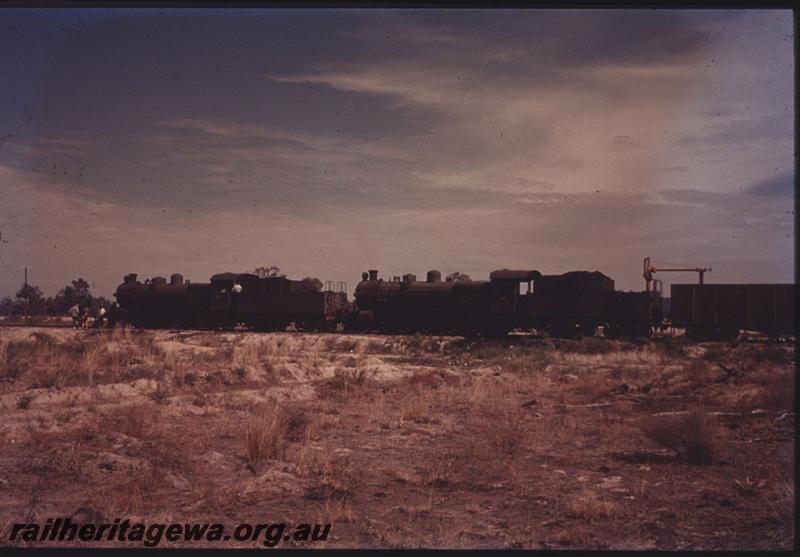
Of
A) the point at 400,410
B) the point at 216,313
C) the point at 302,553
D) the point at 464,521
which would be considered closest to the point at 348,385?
the point at 400,410

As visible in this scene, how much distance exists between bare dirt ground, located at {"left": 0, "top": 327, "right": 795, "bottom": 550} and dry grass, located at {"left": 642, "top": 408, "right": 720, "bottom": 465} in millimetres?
32

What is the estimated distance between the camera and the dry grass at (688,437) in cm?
841

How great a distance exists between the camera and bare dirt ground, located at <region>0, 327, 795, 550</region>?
6098 millimetres

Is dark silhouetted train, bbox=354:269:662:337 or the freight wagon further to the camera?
the freight wagon

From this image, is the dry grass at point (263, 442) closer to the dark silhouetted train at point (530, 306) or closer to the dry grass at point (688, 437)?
the dry grass at point (688, 437)

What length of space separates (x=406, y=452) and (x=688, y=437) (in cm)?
418

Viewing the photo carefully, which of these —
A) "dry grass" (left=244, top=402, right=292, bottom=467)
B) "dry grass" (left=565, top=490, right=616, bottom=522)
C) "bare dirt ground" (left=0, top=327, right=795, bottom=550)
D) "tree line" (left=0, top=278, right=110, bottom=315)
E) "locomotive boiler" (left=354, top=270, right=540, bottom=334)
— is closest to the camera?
"bare dirt ground" (left=0, top=327, right=795, bottom=550)

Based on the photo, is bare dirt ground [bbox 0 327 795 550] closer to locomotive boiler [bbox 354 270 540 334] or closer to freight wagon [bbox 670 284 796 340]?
locomotive boiler [bbox 354 270 540 334]

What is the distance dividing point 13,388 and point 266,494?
9.39m

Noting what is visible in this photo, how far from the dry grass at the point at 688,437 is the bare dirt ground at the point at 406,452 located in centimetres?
3

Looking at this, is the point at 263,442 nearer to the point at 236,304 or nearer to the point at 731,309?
the point at 236,304

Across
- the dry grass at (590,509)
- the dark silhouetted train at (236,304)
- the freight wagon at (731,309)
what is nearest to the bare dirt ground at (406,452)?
the dry grass at (590,509)

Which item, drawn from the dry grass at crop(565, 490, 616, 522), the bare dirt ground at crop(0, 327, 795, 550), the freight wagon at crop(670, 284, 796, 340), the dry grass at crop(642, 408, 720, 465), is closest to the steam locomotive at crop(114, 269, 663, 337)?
the freight wagon at crop(670, 284, 796, 340)

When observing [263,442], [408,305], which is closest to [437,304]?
[408,305]
